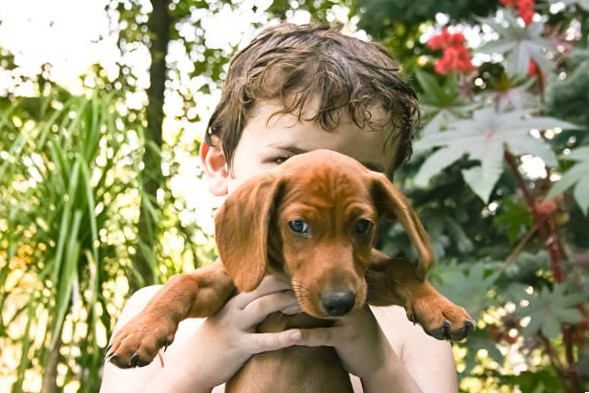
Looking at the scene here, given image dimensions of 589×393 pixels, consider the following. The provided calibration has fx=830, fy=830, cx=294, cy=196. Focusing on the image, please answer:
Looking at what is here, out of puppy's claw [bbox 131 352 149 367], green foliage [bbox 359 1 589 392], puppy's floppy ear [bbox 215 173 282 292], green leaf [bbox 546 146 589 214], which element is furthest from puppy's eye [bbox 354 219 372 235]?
green leaf [bbox 546 146 589 214]

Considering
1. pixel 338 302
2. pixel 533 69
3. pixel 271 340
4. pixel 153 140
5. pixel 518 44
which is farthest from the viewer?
pixel 153 140

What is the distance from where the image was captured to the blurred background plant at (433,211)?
7.89 feet

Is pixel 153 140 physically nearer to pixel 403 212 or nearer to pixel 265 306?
pixel 265 306

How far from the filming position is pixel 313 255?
1.07 m

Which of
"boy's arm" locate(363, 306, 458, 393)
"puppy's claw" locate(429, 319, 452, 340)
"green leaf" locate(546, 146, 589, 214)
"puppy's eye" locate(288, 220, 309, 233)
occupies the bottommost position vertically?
"boy's arm" locate(363, 306, 458, 393)

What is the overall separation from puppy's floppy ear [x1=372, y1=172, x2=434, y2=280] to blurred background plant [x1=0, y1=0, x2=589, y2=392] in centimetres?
97

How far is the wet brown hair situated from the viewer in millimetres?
1531

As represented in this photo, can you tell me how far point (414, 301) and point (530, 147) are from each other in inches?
43.8

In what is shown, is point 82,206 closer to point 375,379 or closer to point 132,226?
point 132,226

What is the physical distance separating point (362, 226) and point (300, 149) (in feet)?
1.28

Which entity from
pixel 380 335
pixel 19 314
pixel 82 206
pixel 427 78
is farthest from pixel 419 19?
pixel 380 335

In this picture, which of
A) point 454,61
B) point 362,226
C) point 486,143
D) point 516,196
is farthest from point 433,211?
point 362,226

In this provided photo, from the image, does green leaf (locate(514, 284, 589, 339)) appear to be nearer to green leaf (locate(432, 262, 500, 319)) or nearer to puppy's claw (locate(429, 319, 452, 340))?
green leaf (locate(432, 262, 500, 319))

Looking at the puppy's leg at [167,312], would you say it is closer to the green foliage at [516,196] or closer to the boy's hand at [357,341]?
the boy's hand at [357,341]
